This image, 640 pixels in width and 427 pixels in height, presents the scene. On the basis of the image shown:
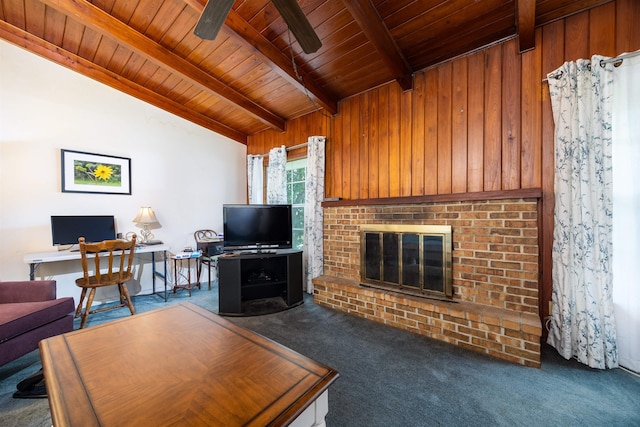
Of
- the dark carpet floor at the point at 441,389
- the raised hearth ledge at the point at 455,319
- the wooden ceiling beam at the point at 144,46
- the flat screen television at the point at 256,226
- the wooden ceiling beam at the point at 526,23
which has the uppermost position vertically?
the wooden ceiling beam at the point at 144,46

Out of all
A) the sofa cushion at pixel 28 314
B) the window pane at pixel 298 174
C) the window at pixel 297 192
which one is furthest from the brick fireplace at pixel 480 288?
the sofa cushion at pixel 28 314

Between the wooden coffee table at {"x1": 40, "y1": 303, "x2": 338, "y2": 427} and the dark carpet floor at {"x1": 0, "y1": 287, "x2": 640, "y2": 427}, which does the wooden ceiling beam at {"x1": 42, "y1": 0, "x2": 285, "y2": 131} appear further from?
the dark carpet floor at {"x1": 0, "y1": 287, "x2": 640, "y2": 427}

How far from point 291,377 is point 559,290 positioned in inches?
86.2

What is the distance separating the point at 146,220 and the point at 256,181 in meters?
1.75

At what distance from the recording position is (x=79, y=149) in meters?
3.10

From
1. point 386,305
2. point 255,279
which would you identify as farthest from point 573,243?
point 255,279

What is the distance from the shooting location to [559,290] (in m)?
1.91

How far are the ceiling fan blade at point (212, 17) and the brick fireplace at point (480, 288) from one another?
2.09 meters

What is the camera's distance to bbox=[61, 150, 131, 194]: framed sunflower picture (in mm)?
3006

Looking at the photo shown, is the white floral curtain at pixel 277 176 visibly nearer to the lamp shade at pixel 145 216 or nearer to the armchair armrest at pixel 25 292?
the lamp shade at pixel 145 216

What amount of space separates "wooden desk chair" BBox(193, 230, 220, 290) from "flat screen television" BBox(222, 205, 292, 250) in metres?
0.66

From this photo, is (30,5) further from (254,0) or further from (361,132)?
(361,132)

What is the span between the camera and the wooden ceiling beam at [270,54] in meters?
2.12

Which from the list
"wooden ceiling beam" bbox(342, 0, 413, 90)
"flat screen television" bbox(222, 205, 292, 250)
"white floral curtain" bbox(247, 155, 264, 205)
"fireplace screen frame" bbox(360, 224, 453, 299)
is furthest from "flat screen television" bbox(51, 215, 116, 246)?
"wooden ceiling beam" bbox(342, 0, 413, 90)
